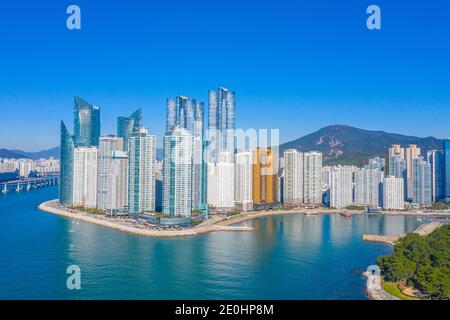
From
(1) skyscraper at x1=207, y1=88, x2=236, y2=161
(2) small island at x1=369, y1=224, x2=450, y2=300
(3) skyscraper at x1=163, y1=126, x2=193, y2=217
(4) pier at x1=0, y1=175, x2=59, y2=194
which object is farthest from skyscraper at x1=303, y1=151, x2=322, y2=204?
(4) pier at x1=0, y1=175, x2=59, y2=194

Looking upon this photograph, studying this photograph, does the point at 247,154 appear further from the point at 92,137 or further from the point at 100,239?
the point at 92,137

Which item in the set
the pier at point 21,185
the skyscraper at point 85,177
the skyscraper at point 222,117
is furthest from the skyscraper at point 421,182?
the pier at point 21,185


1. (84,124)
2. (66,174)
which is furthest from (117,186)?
(84,124)

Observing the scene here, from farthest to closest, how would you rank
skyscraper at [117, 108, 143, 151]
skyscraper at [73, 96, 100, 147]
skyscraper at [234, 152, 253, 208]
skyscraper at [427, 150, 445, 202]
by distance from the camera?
skyscraper at [73, 96, 100, 147], skyscraper at [117, 108, 143, 151], skyscraper at [427, 150, 445, 202], skyscraper at [234, 152, 253, 208]

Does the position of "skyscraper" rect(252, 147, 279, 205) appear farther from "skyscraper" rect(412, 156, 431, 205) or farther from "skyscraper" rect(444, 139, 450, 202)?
"skyscraper" rect(444, 139, 450, 202)

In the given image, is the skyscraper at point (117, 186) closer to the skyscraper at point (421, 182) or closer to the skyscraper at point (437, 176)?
the skyscraper at point (421, 182)
